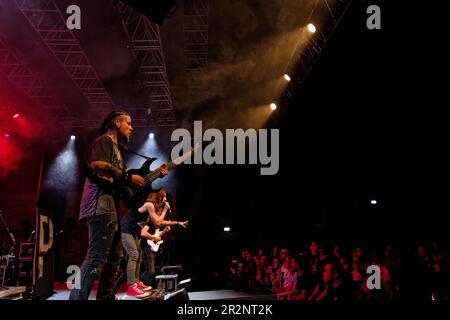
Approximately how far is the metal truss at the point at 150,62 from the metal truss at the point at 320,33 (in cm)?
348

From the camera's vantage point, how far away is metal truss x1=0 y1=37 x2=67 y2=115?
8.92 meters

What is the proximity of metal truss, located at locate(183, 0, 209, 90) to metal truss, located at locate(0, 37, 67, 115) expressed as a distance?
427 cm

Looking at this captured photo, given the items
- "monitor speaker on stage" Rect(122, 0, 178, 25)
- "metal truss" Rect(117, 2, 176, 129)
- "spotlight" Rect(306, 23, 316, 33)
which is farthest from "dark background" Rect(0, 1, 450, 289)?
"monitor speaker on stage" Rect(122, 0, 178, 25)

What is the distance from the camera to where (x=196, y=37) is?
332 inches

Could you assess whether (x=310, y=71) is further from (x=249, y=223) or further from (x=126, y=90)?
(x=249, y=223)

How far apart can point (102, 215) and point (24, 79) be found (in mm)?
9398

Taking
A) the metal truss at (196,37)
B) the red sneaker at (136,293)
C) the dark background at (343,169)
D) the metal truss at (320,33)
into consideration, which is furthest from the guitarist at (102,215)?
the dark background at (343,169)

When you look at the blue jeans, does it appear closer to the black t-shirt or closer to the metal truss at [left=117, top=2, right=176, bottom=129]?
the black t-shirt

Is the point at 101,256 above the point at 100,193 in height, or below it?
below

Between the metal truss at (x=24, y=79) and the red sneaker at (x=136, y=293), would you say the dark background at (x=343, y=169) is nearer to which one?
the metal truss at (x=24, y=79)

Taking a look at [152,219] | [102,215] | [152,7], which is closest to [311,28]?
[152,7]

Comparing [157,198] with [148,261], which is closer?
[157,198]

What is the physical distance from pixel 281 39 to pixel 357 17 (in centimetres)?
196

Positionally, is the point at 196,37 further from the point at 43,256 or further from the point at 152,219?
the point at 43,256
